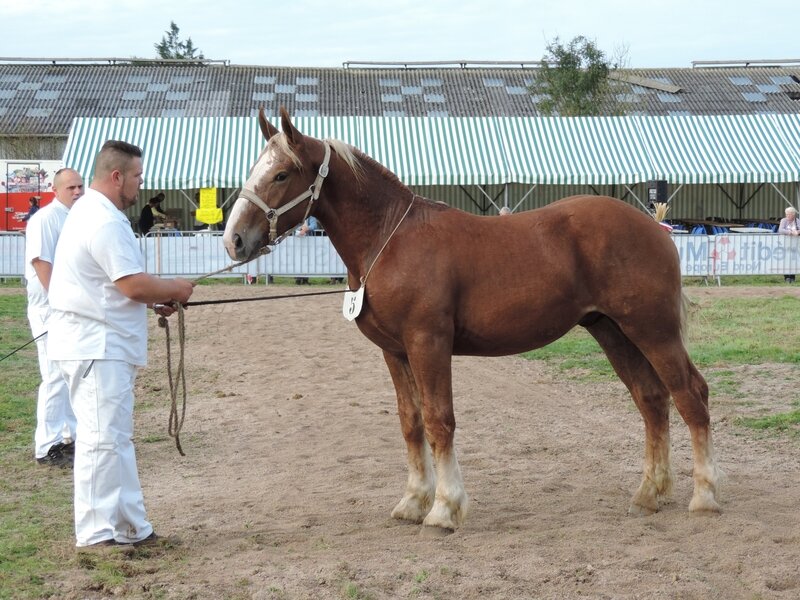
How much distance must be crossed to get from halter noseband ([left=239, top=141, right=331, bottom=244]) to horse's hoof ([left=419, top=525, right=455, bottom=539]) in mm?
1836

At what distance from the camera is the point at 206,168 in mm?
25047

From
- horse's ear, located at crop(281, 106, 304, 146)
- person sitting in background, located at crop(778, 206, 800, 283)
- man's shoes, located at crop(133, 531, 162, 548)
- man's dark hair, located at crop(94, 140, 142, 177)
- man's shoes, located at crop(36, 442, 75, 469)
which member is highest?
horse's ear, located at crop(281, 106, 304, 146)

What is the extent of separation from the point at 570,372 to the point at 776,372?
2287 millimetres

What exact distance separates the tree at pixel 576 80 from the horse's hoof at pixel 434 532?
32.1 meters

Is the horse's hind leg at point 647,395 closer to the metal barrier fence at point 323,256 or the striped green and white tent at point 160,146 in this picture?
the metal barrier fence at point 323,256

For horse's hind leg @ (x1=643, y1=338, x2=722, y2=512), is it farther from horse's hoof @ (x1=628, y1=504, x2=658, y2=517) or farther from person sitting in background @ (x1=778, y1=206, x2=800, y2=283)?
person sitting in background @ (x1=778, y1=206, x2=800, y2=283)

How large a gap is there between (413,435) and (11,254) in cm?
1958

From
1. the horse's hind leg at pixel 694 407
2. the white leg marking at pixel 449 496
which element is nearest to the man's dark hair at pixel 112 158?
the white leg marking at pixel 449 496

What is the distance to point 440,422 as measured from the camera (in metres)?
5.49

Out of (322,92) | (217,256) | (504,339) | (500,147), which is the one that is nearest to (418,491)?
(504,339)

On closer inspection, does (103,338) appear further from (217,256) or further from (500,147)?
(500,147)

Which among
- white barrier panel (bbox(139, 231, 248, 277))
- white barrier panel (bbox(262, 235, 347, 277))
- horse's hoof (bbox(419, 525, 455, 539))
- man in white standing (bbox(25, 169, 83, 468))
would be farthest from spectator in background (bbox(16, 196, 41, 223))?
horse's hoof (bbox(419, 525, 455, 539))

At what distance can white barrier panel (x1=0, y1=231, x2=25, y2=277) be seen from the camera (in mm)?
22859

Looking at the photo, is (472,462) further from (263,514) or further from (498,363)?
(498,363)
